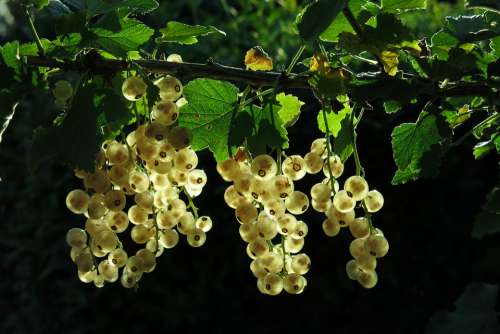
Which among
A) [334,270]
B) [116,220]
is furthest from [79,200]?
[334,270]

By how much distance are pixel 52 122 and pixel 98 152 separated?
11 centimetres

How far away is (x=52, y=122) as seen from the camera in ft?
3.71

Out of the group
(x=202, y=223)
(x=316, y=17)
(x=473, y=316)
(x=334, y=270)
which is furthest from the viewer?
(x=334, y=270)

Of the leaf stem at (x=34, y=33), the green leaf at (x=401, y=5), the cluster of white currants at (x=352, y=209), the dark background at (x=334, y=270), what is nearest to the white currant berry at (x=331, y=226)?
the cluster of white currants at (x=352, y=209)

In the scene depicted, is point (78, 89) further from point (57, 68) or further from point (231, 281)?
point (231, 281)

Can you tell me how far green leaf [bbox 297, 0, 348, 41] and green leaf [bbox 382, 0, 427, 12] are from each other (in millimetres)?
117

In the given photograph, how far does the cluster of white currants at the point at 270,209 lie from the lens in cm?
108

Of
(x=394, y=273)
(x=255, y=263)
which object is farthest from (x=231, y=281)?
(x=255, y=263)

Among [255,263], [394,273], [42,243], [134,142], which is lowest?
[42,243]

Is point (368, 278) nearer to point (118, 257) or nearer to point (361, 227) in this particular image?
point (361, 227)

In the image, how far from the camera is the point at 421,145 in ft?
3.76

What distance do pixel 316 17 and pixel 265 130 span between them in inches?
7.8

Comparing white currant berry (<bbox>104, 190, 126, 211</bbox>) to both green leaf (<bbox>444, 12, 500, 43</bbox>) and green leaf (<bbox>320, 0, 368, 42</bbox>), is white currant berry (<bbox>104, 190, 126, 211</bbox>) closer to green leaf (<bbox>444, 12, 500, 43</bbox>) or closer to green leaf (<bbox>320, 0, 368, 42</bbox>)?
green leaf (<bbox>320, 0, 368, 42</bbox>)

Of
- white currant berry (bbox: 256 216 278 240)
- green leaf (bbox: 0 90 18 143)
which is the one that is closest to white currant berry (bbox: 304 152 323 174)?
white currant berry (bbox: 256 216 278 240)
